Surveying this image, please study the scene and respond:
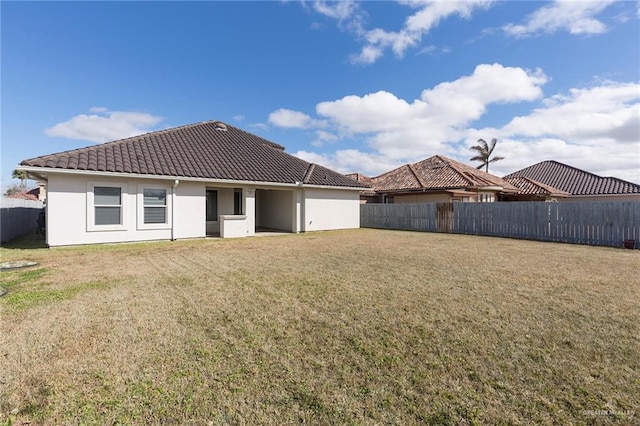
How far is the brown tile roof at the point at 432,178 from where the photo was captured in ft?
74.1

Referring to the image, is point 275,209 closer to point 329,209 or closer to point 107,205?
point 329,209

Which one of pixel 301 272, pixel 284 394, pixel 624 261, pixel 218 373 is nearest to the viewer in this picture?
pixel 284 394

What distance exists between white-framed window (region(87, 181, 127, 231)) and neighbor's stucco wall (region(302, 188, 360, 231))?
9091 millimetres

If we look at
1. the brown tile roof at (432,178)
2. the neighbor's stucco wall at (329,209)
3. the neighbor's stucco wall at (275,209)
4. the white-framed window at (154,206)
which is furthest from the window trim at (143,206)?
the brown tile roof at (432,178)

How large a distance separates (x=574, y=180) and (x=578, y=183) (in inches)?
35.0

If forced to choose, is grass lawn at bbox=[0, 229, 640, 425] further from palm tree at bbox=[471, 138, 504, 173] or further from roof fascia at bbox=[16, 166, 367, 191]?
palm tree at bbox=[471, 138, 504, 173]

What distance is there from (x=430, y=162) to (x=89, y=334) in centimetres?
2862

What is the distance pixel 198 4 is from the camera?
41.0 feet

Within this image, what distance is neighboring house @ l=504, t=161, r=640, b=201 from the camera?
86.0 ft

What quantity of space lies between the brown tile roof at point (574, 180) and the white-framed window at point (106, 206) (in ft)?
118

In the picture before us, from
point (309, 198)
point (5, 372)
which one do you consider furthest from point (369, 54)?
point (5, 372)

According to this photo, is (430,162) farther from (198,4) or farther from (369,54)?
(198,4)

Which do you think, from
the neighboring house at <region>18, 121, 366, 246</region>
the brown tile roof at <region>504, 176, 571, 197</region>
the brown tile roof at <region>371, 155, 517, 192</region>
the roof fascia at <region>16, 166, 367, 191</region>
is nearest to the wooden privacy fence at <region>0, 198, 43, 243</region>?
the neighboring house at <region>18, 121, 366, 246</region>

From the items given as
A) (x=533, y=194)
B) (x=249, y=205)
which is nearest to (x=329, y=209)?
(x=249, y=205)
